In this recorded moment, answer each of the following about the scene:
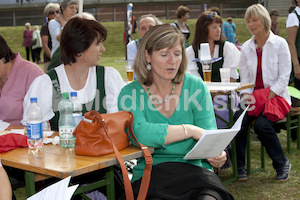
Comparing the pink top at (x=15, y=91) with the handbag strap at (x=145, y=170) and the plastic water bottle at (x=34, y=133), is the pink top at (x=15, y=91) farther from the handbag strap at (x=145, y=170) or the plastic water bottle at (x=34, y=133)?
the handbag strap at (x=145, y=170)

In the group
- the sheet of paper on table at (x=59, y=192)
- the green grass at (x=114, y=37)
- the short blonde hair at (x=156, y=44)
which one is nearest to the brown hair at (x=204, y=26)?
the short blonde hair at (x=156, y=44)

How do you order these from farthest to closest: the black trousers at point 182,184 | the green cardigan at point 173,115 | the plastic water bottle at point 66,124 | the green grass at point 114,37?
the green grass at point 114,37, the green cardigan at point 173,115, the plastic water bottle at point 66,124, the black trousers at point 182,184

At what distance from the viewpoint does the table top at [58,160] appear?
1.83 meters

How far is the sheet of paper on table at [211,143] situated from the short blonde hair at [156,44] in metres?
0.59

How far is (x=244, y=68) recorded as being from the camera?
452 centimetres

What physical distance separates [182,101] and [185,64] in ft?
0.87

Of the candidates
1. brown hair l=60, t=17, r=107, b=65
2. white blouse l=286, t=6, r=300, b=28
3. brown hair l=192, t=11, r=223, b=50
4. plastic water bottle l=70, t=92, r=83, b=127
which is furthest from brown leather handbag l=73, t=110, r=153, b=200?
white blouse l=286, t=6, r=300, b=28

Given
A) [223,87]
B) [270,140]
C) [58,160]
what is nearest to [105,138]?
[58,160]

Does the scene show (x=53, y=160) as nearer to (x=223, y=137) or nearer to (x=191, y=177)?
(x=191, y=177)

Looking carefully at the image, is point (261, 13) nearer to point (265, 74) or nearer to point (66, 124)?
point (265, 74)

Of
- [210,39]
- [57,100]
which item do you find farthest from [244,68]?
[57,100]

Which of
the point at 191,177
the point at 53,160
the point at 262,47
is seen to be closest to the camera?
the point at 53,160

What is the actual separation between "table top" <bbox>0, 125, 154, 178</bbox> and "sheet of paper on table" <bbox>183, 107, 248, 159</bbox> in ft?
0.92

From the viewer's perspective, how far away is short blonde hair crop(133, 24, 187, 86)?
2445 millimetres
